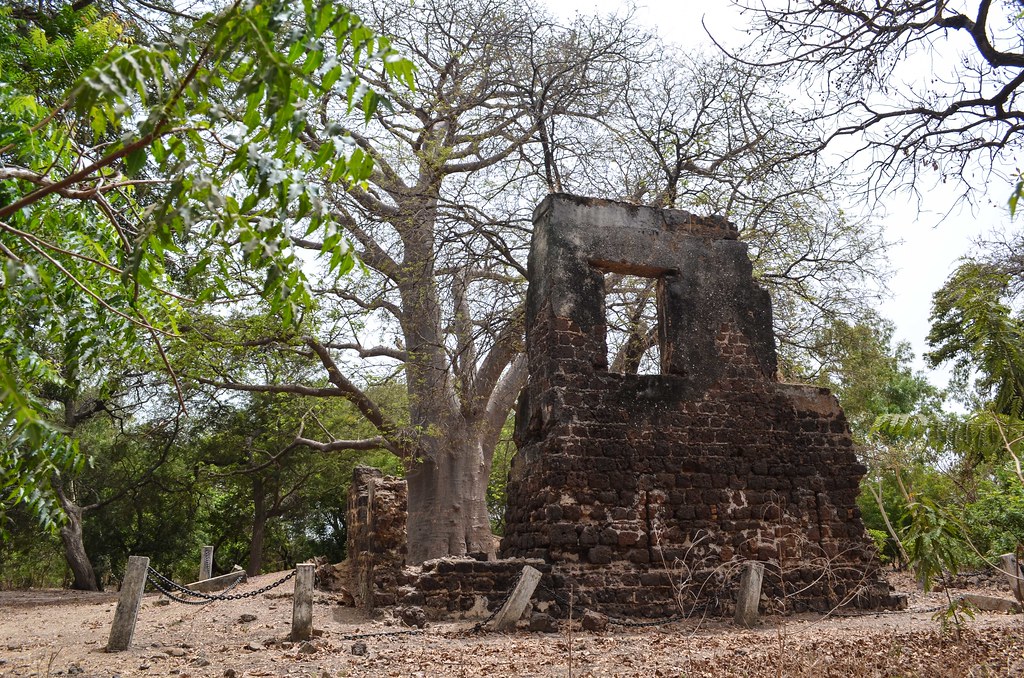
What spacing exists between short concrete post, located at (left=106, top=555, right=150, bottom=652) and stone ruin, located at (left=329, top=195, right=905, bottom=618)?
2843 millimetres

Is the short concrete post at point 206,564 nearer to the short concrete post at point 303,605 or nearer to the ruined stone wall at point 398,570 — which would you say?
the ruined stone wall at point 398,570

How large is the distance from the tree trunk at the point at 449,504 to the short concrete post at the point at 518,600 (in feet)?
24.8

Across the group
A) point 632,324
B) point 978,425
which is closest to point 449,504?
point 632,324

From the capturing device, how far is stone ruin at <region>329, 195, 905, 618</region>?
8.90m

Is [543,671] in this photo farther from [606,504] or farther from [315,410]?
[315,410]

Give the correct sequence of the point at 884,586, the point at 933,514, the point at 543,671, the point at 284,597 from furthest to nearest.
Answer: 1. the point at 284,597
2. the point at 884,586
3. the point at 543,671
4. the point at 933,514

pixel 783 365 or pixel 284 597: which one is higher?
pixel 783 365

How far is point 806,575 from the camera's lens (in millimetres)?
9562

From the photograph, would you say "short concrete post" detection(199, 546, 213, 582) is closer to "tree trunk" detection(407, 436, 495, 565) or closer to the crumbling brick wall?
→ "tree trunk" detection(407, 436, 495, 565)

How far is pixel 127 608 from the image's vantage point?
24.1 feet

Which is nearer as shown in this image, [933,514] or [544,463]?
[933,514]

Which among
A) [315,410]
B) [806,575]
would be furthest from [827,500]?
[315,410]

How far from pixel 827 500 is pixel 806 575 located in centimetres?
105

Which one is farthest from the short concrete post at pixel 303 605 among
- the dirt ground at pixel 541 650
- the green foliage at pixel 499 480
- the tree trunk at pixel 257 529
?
the green foliage at pixel 499 480
